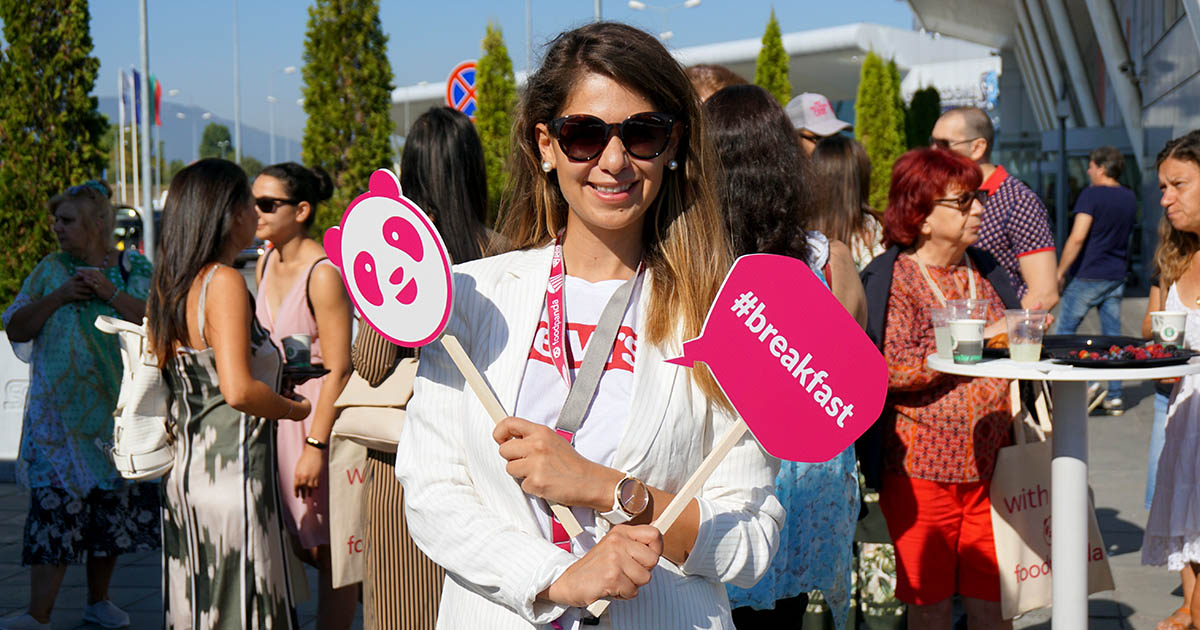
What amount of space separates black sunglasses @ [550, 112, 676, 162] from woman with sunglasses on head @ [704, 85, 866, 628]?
120 centimetres

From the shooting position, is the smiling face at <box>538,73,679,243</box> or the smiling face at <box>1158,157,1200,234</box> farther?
the smiling face at <box>1158,157,1200,234</box>

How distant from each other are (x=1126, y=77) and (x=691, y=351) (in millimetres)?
19878

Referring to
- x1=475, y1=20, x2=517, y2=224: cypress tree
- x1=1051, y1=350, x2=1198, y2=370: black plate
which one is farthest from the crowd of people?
x1=475, y1=20, x2=517, y2=224: cypress tree

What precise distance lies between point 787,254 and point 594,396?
4.76 feet

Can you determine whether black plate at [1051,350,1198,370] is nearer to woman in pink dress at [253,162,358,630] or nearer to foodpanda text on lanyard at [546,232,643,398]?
foodpanda text on lanyard at [546,232,643,398]

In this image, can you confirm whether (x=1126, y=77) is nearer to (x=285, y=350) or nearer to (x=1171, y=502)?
(x=1171, y=502)

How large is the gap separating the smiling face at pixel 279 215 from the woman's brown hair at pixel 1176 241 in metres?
3.65

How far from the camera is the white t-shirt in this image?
1902 mm

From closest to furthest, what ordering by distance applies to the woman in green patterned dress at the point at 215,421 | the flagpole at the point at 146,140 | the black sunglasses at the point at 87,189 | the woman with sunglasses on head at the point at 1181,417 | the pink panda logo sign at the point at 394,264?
1. the pink panda logo sign at the point at 394,264
2. the woman in green patterned dress at the point at 215,421
3. the woman with sunglasses on head at the point at 1181,417
4. the black sunglasses at the point at 87,189
5. the flagpole at the point at 146,140

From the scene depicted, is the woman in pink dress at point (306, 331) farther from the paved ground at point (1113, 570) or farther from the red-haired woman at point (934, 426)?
the red-haired woman at point (934, 426)

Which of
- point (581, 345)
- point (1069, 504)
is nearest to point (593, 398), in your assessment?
point (581, 345)

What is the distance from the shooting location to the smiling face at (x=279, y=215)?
4.72 metres

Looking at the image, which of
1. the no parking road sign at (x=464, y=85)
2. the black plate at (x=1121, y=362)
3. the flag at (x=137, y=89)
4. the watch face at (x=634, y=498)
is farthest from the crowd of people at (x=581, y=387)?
the flag at (x=137, y=89)

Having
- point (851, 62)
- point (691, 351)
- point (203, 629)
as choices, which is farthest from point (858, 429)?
point (851, 62)
